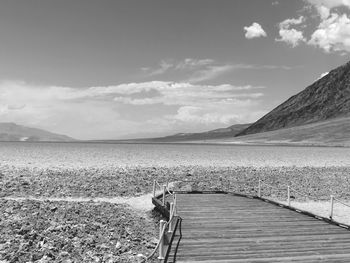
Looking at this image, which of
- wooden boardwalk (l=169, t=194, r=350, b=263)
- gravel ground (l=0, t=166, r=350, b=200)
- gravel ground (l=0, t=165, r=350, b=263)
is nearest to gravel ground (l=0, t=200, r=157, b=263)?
gravel ground (l=0, t=165, r=350, b=263)

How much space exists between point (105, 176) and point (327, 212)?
21.4 m

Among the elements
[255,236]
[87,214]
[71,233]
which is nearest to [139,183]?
[87,214]

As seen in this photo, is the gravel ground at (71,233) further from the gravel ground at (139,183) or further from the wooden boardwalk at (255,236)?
the gravel ground at (139,183)

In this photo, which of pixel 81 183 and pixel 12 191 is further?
pixel 81 183

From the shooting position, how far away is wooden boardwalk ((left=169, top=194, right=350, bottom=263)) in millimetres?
12156

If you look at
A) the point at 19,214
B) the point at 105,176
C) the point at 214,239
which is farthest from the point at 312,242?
the point at 105,176

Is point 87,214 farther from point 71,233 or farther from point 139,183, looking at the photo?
point 139,183

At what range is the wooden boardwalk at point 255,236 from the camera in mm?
12156

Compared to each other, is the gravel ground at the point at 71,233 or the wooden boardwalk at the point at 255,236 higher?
the wooden boardwalk at the point at 255,236

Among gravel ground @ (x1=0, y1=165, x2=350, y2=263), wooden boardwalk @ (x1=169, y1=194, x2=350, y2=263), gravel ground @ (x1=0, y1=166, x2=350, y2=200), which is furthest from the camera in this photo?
gravel ground @ (x1=0, y1=166, x2=350, y2=200)

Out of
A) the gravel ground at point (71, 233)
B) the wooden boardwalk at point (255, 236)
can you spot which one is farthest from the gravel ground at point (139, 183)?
the wooden boardwalk at point (255, 236)

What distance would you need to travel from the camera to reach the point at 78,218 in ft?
64.6

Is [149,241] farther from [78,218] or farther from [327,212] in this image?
[327,212]

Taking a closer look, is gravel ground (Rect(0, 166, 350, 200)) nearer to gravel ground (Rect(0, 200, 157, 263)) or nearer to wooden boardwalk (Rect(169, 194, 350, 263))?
gravel ground (Rect(0, 200, 157, 263))
